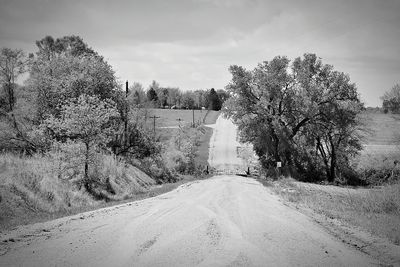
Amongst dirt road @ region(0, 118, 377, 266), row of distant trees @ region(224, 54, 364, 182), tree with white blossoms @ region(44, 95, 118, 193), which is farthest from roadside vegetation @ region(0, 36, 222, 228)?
row of distant trees @ region(224, 54, 364, 182)

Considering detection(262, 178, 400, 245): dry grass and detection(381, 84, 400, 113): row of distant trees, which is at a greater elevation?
detection(381, 84, 400, 113): row of distant trees

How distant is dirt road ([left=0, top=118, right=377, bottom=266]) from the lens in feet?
24.3

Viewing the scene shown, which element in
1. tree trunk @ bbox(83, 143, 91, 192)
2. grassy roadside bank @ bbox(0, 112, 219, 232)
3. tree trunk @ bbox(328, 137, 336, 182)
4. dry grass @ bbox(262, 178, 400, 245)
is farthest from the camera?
tree trunk @ bbox(328, 137, 336, 182)

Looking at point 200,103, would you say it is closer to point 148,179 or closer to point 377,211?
point 148,179

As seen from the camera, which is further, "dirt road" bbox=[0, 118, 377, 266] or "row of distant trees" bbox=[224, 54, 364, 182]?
"row of distant trees" bbox=[224, 54, 364, 182]

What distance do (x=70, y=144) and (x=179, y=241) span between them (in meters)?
15.3

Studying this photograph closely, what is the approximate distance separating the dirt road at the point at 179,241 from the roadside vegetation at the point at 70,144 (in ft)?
12.6

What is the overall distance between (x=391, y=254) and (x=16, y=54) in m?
39.9

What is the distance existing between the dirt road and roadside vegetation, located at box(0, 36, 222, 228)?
3.83 m

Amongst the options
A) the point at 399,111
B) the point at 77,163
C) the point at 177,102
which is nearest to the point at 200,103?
the point at 177,102

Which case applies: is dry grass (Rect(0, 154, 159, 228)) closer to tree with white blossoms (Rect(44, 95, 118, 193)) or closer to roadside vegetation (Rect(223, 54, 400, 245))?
tree with white blossoms (Rect(44, 95, 118, 193))

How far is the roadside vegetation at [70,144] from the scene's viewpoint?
16.3m

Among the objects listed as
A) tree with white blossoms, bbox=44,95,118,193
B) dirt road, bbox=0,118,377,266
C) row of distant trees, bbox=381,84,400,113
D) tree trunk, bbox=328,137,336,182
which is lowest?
tree trunk, bbox=328,137,336,182

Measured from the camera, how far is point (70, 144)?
21062mm
